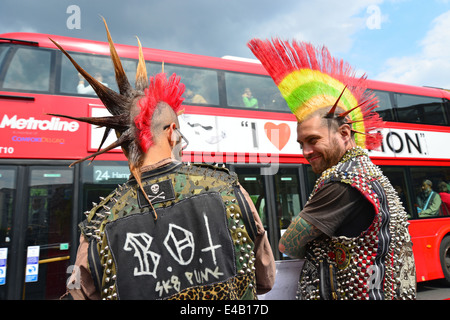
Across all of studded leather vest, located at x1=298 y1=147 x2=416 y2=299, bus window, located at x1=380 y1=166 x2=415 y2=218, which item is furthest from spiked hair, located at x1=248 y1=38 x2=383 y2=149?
bus window, located at x1=380 y1=166 x2=415 y2=218

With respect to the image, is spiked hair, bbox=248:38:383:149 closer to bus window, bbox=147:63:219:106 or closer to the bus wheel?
bus window, bbox=147:63:219:106

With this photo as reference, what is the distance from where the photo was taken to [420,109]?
702 cm

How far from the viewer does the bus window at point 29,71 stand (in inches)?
171

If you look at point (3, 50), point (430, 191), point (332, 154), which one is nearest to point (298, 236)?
point (332, 154)

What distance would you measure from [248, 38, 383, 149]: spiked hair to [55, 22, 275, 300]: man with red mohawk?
35.2 inches

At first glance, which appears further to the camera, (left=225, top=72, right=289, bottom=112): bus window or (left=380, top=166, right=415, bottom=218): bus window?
(left=380, top=166, right=415, bottom=218): bus window

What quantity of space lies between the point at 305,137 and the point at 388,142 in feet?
17.4

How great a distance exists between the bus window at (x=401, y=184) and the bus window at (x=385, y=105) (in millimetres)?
1163

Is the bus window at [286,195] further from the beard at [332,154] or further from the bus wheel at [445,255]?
the bus wheel at [445,255]

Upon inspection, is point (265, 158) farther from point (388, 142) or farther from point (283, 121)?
point (388, 142)

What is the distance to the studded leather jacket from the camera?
4.00 ft

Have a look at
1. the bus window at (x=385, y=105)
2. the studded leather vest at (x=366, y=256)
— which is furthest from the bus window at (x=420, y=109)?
the studded leather vest at (x=366, y=256)

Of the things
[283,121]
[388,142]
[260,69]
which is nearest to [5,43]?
[260,69]

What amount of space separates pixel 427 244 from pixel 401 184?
1358 mm
